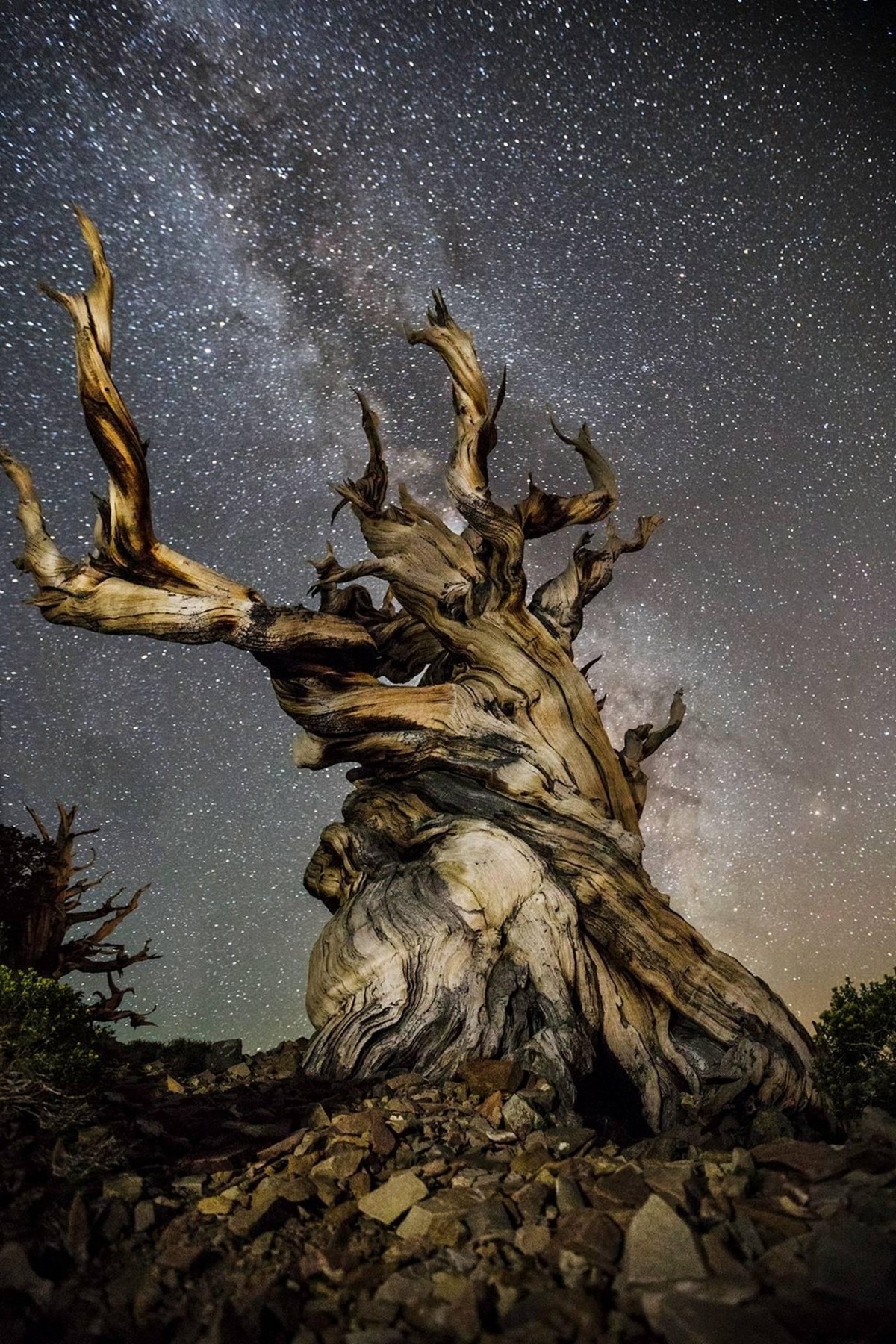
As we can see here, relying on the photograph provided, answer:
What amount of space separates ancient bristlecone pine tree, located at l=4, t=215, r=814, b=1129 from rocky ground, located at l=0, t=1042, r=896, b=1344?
6.47 feet

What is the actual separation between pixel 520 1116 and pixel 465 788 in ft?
13.0

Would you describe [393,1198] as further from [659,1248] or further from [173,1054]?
[173,1054]

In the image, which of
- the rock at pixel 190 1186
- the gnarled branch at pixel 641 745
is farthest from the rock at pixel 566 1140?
the gnarled branch at pixel 641 745

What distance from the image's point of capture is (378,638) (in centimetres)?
1062

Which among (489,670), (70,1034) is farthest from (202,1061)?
(489,670)

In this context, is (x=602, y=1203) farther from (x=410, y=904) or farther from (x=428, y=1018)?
(x=410, y=904)

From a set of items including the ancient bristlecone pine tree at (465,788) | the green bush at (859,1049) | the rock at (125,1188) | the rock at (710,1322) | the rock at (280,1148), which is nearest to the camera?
the rock at (710,1322)

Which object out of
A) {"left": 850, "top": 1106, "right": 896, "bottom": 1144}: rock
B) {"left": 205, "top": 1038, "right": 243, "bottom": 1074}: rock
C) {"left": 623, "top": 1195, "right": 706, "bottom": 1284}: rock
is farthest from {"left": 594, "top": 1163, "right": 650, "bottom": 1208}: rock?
{"left": 205, "top": 1038, "right": 243, "bottom": 1074}: rock

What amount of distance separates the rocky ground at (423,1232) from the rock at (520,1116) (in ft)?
0.27

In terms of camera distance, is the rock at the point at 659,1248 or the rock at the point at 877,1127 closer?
the rock at the point at 659,1248

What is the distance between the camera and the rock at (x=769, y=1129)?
225 inches

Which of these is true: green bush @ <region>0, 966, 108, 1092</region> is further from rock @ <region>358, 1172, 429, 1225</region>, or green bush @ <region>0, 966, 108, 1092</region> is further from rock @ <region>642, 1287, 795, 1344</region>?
rock @ <region>642, 1287, 795, 1344</region>

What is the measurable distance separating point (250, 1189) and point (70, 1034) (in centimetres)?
174

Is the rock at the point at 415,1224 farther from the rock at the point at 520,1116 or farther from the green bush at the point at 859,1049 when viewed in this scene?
the green bush at the point at 859,1049
